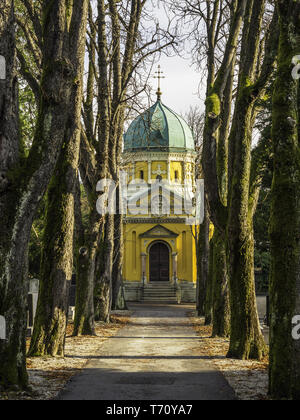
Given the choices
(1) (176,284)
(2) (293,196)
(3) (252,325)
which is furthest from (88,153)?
(1) (176,284)

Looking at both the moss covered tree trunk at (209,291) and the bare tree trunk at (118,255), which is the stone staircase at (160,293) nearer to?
the bare tree trunk at (118,255)

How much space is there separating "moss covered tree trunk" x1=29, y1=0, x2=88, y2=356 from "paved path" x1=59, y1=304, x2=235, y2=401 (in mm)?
1044

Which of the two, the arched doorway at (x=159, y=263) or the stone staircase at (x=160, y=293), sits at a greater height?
the arched doorway at (x=159, y=263)

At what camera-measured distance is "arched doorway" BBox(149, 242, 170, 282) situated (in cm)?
4441

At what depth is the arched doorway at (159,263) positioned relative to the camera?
44.4m

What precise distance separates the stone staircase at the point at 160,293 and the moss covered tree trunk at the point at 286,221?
3408 cm

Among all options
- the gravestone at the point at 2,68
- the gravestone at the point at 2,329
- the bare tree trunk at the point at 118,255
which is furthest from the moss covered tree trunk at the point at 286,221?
the bare tree trunk at the point at 118,255

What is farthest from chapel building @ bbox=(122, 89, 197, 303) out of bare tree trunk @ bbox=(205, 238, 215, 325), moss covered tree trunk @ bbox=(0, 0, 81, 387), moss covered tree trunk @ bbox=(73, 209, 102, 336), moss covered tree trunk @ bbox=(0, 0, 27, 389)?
moss covered tree trunk @ bbox=(0, 0, 27, 389)

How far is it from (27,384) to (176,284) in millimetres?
35306

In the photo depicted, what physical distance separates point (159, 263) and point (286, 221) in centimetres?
3725

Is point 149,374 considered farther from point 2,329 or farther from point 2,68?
point 2,68

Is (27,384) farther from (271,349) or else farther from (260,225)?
(260,225)

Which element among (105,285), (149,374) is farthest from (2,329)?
(105,285)

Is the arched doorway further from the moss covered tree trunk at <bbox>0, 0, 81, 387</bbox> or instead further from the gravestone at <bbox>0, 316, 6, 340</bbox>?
the gravestone at <bbox>0, 316, 6, 340</bbox>
